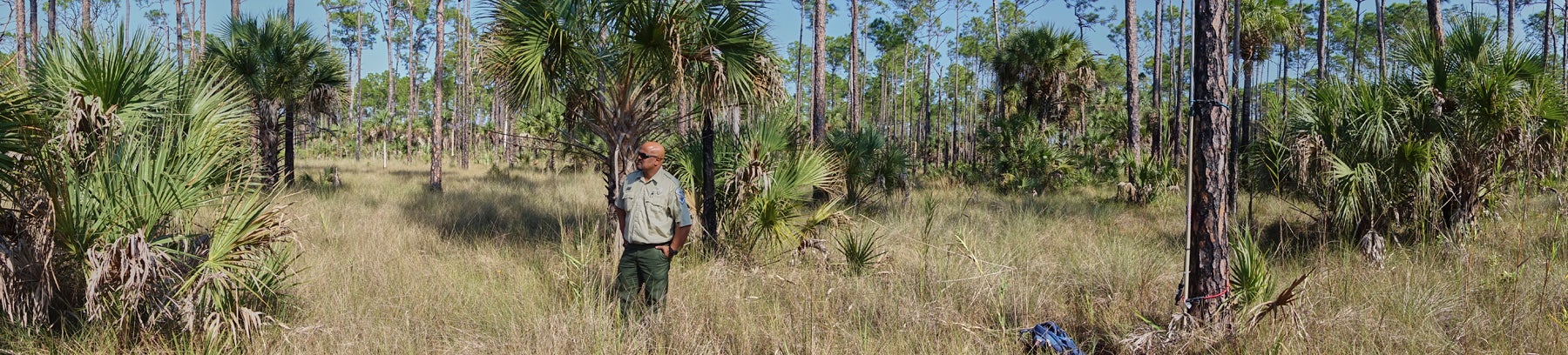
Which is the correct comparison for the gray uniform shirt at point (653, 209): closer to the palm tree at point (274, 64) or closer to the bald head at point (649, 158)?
the bald head at point (649, 158)

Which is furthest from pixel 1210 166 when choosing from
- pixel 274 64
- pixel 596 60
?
pixel 274 64

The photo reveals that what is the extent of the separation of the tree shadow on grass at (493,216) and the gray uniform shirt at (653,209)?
2.35m

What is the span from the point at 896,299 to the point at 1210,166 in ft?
6.91

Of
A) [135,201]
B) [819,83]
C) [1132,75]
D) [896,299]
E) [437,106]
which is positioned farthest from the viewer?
[437,106]

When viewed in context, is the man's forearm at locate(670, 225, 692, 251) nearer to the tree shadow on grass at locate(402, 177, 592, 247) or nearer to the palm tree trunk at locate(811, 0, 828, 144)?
the tree shadow on grass at locate(402, 177, 592, 247)

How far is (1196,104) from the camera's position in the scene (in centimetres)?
421

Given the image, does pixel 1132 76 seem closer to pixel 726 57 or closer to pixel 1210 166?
pixel 726 57

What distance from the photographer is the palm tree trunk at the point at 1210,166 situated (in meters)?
4.16

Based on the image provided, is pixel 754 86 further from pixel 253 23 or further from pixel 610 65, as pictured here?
pixel 253 23

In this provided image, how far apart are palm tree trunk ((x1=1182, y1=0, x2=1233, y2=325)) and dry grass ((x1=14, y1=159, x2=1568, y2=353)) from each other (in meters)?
0.27

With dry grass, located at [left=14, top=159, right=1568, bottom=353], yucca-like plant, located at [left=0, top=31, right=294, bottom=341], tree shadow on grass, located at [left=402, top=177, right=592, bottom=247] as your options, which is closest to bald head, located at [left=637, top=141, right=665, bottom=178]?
dry grass, located at [left=14, top=159, right=1568, bottom=353]

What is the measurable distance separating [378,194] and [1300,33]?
25418 mm

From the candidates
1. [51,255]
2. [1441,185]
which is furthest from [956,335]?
[1441,185]

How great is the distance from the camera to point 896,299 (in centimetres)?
538
